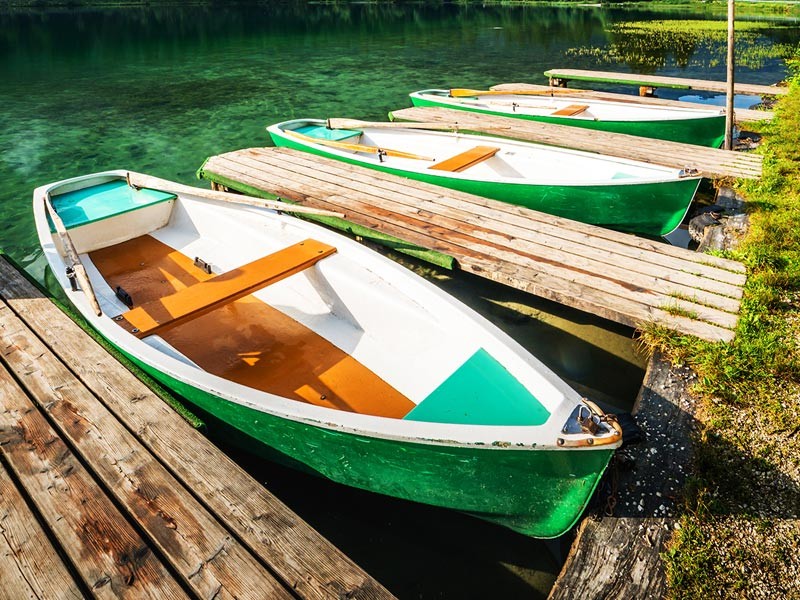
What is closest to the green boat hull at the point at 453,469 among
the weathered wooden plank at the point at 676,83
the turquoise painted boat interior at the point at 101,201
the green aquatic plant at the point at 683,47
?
the turquoise painted boat interior at the point at 101,201

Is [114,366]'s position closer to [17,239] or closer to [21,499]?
[21,499]

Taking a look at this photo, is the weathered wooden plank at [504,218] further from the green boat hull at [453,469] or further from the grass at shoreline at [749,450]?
the green boat hull at [453,469]

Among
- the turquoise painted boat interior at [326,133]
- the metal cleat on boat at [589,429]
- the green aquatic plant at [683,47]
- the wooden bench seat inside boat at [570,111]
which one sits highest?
the green aquatic plant at [683,47]

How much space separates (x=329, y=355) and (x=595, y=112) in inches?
391

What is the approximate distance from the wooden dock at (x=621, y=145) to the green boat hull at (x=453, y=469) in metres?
6.69

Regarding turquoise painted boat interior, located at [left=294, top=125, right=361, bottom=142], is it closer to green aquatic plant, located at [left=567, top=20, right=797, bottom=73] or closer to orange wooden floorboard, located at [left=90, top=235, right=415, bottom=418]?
orange wooden floorboard, located at [left=90, top=235, right=415, bottom=418]

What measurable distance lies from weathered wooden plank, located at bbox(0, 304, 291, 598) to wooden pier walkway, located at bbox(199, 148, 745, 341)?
11.8ft

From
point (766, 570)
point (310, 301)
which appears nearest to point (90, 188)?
point (310, 301)

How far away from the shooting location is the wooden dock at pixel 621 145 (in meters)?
8.23

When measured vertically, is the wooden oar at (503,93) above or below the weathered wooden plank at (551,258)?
above

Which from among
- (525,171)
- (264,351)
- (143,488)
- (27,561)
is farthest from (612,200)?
(27,561)

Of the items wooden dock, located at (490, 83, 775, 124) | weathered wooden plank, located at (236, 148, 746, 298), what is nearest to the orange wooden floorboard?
weathered wooden plank, located at (236, 148, 746, 298)

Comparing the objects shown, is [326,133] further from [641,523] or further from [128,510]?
[641,523]

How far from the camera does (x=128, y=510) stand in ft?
9.66
